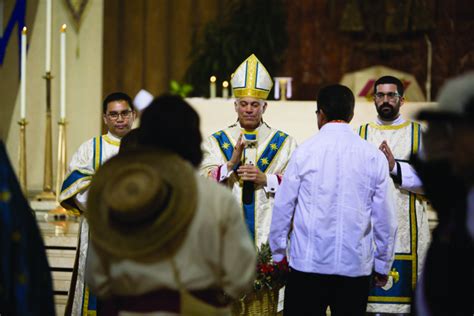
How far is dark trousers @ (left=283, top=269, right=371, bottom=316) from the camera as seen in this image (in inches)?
147

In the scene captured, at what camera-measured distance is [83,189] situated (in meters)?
4.73

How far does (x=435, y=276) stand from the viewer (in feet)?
7.75

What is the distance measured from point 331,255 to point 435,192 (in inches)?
51.2

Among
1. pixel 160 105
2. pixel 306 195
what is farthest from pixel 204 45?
pixel 160 105

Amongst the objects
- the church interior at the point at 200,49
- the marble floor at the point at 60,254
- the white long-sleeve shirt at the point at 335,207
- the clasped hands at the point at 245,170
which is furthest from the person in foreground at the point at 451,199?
the church interior at the point at 200,49

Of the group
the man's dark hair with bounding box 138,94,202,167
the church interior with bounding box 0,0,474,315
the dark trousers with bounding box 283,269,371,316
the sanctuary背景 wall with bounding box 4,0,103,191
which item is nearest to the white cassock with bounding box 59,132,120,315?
the dark trousers with bounding box 283,269,371,316

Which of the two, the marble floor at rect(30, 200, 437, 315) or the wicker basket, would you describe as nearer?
the wicker basket

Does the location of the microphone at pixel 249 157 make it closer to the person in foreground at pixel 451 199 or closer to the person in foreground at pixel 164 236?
the person in foreground at pixel 164 236

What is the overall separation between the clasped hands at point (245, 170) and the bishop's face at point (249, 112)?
9.8 inches

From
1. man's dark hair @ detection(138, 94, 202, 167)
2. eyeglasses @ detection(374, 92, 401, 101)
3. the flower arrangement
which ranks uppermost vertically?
eyeglasses @ detection(374, 92, 401, 101)

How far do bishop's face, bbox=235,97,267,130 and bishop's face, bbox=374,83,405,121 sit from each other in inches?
28.1

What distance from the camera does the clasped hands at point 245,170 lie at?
4672 millimetres

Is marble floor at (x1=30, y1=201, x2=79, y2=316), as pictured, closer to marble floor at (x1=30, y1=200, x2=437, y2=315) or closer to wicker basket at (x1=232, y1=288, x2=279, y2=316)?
marble floor at (x1=30, y1=200, x2=437, y2=315)

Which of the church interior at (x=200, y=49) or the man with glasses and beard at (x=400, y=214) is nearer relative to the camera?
the man with glasses and beard at (x=400, y=214)
